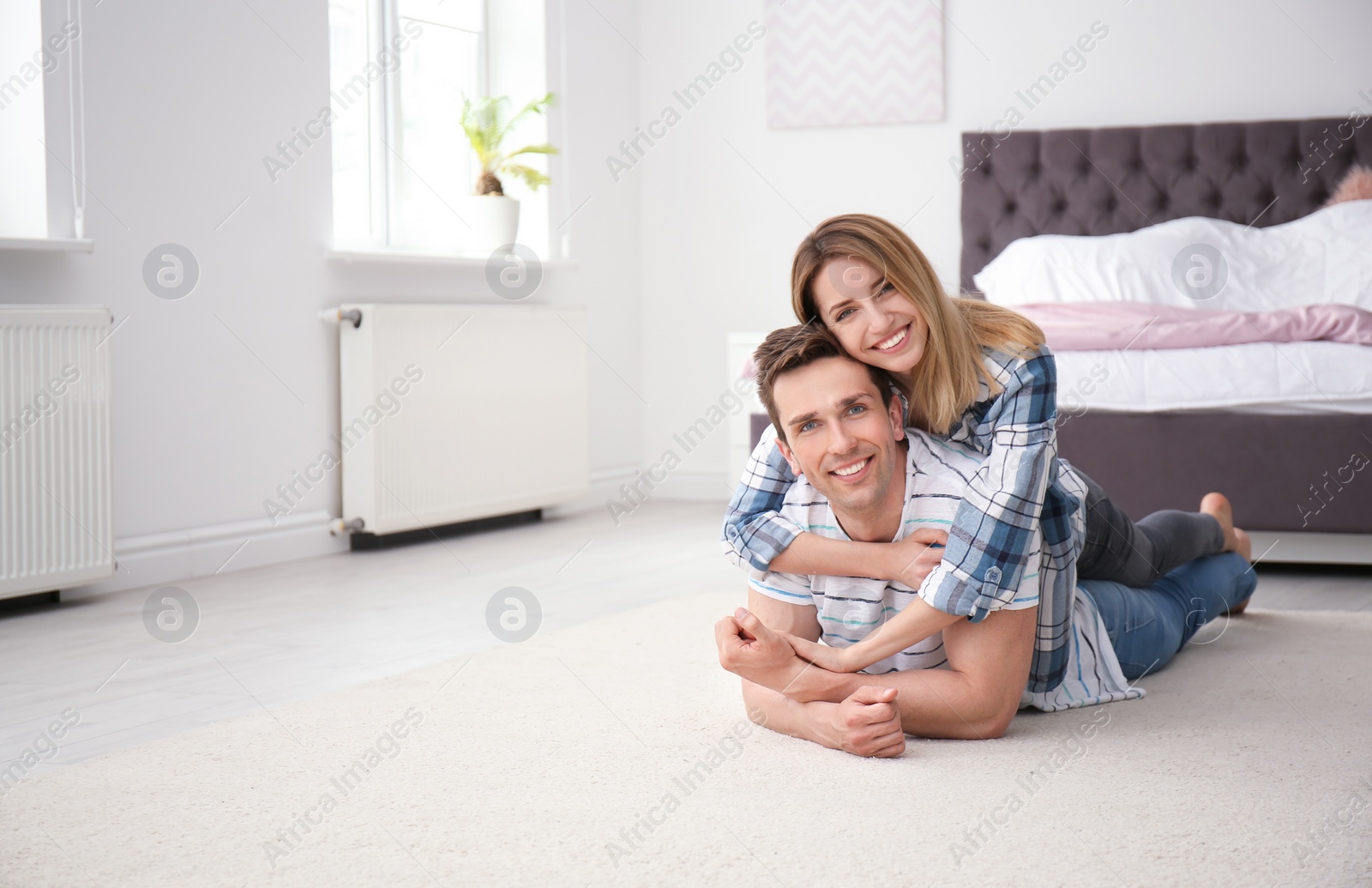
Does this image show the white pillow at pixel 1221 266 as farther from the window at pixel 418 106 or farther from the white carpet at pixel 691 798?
the white carpet at pixel 691 798

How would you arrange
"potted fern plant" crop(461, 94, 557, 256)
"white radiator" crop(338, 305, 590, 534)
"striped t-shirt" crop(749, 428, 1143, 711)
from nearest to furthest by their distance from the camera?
"striped t-shirt" crop(749, 428, 1143, 711) < "white radiator" crop(338, 305, 590, 534) < "potted fern plant" crop(461, 94, 557, 256)

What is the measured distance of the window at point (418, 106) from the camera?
3736 millimetres

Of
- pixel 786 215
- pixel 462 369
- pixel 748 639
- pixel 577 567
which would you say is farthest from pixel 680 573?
pixel 786 215

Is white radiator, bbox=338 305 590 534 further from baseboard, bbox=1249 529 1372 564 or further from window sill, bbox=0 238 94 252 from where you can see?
baseboard, bbox=1249 529 1372 564

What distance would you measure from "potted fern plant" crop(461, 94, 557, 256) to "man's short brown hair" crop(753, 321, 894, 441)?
2390 millimetres

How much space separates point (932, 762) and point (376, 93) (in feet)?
9.45

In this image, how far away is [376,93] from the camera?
12.3ft

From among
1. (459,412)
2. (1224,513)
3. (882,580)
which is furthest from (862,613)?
(459,412)

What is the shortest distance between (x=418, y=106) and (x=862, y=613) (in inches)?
113

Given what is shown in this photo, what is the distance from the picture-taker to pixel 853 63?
4.68 metres

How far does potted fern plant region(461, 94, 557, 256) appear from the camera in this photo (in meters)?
3.90

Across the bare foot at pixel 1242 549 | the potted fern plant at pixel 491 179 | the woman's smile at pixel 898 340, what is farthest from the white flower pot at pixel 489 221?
the woman's smile at pixel 898 340

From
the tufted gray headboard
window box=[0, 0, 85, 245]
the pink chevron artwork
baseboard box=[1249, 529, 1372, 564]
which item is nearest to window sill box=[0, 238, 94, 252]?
window box=[0, 0, 85, 245]

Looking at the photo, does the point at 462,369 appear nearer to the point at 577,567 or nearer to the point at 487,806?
the point at 577,567
